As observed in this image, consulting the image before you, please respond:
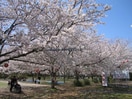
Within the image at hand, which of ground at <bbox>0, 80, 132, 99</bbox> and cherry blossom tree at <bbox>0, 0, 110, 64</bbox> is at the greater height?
cherry blossom tree at <bbox>0, 0, 110, 64</bbox>

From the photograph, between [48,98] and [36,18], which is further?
[48,98]

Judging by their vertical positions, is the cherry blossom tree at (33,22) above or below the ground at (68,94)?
above

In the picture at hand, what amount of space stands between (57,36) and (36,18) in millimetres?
1132

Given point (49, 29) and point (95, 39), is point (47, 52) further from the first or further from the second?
point (95, 39)

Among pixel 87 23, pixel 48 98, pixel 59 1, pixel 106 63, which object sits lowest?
pixel 48 98

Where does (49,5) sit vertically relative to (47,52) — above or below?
above

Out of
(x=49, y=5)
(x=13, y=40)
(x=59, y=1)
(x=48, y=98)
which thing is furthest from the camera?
(x=48, y=98)

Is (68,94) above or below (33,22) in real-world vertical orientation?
below

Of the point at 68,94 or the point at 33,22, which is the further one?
the point at 68,94

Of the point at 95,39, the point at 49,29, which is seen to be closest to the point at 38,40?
the point at 49,29

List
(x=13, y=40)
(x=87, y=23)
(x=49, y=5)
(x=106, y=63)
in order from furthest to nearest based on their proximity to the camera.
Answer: (x=106, y=63), (x=87, y=23), (x=49, y=5), (x=13, y=40)

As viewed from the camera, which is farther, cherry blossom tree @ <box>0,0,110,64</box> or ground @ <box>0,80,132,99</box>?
ground @ <box>0,80,132,99</box>

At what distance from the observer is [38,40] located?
8688 mm

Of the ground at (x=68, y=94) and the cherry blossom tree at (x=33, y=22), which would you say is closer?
the cherry blossom tree at (x=33, y=22)
